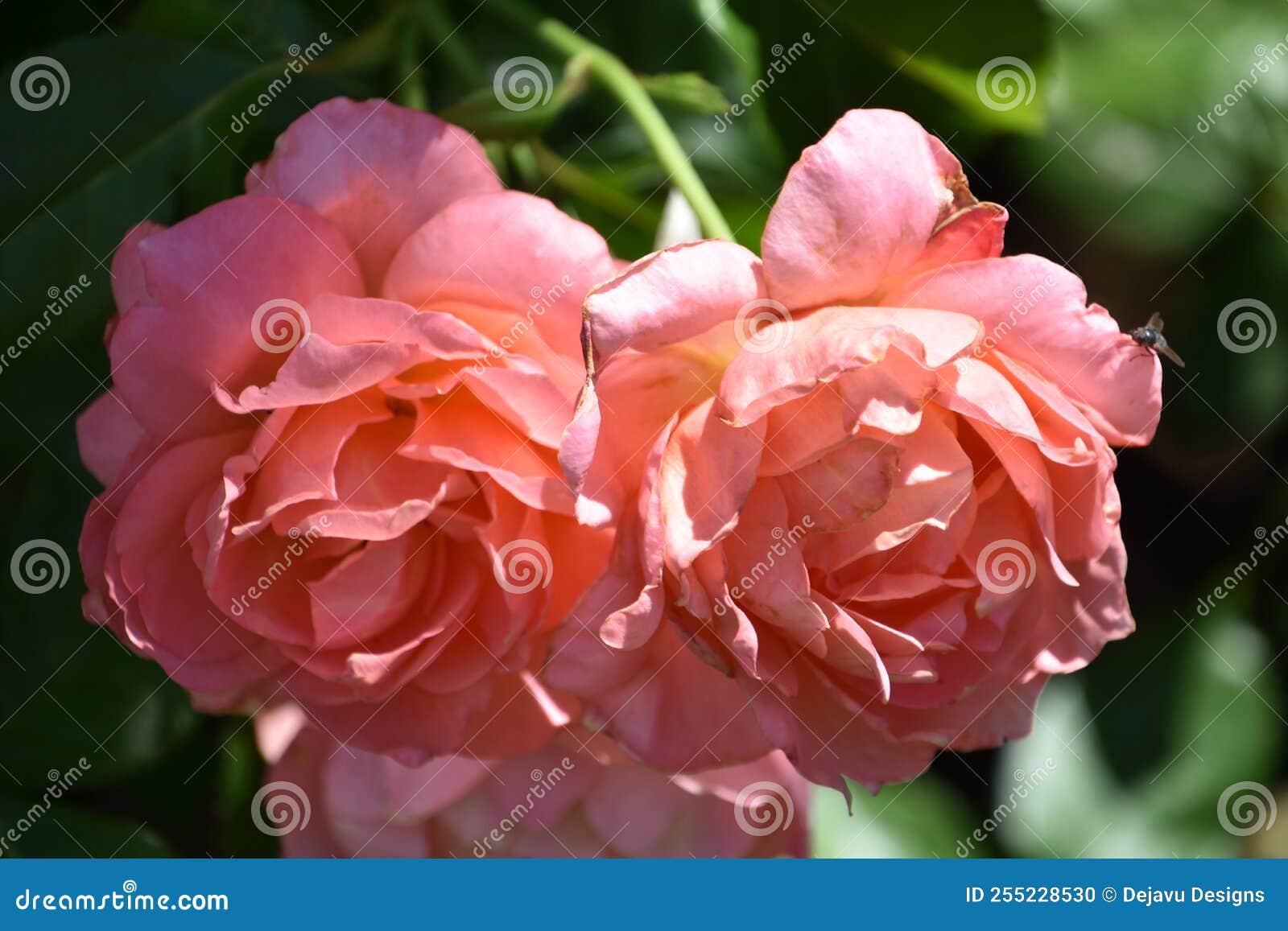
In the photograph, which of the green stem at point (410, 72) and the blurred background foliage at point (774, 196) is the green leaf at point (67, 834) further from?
the green stem at point (410, 72)

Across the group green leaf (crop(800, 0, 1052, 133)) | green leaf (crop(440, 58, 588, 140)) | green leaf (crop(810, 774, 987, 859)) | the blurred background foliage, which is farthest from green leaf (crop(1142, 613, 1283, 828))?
green leaf (crop(440, 58, 588, 140))

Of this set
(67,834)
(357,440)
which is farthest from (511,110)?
(67,834)

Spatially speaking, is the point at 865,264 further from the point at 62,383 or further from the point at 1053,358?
the point at 62,383

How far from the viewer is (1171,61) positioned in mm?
919

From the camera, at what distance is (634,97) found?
2.13ft

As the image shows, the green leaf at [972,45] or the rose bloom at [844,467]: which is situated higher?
the green leaf at [972,45]

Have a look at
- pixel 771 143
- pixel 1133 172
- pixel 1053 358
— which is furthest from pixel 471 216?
pixel 1133 172

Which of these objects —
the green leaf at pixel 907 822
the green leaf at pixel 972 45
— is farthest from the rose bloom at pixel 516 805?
the green leaf at pixel 972 45

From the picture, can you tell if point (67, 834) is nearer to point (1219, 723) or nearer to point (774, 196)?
point (774, 196)

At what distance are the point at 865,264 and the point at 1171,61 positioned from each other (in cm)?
57

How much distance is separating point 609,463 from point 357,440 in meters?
0.11

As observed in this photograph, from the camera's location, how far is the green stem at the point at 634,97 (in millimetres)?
566

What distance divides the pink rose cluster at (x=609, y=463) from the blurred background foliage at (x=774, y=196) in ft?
0.48

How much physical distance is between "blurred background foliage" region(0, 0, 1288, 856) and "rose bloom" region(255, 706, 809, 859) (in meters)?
0.13
